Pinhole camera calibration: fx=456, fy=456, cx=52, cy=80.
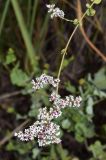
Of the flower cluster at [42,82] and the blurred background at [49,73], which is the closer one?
the flower cluster at [42,82]

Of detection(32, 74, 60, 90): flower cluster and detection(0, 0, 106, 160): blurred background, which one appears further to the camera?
detection(0, 0, 106, 160): blurred background

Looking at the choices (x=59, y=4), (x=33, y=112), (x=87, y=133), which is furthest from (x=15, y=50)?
(x=59, y=4)

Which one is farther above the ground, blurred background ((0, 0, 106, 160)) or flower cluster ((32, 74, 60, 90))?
blurred background ((0, 0, 106, 160))

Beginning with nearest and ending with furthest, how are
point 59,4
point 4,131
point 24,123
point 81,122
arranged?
point 59,4
point 81,122
point 24,123
point 4,131

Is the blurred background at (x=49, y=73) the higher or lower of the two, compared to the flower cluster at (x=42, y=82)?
higher

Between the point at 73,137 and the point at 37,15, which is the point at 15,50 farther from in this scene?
the point at 73,137

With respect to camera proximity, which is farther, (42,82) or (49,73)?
(49,73)

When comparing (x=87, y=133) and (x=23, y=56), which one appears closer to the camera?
(x=87, y=133)

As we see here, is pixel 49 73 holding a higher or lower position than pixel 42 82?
higher
